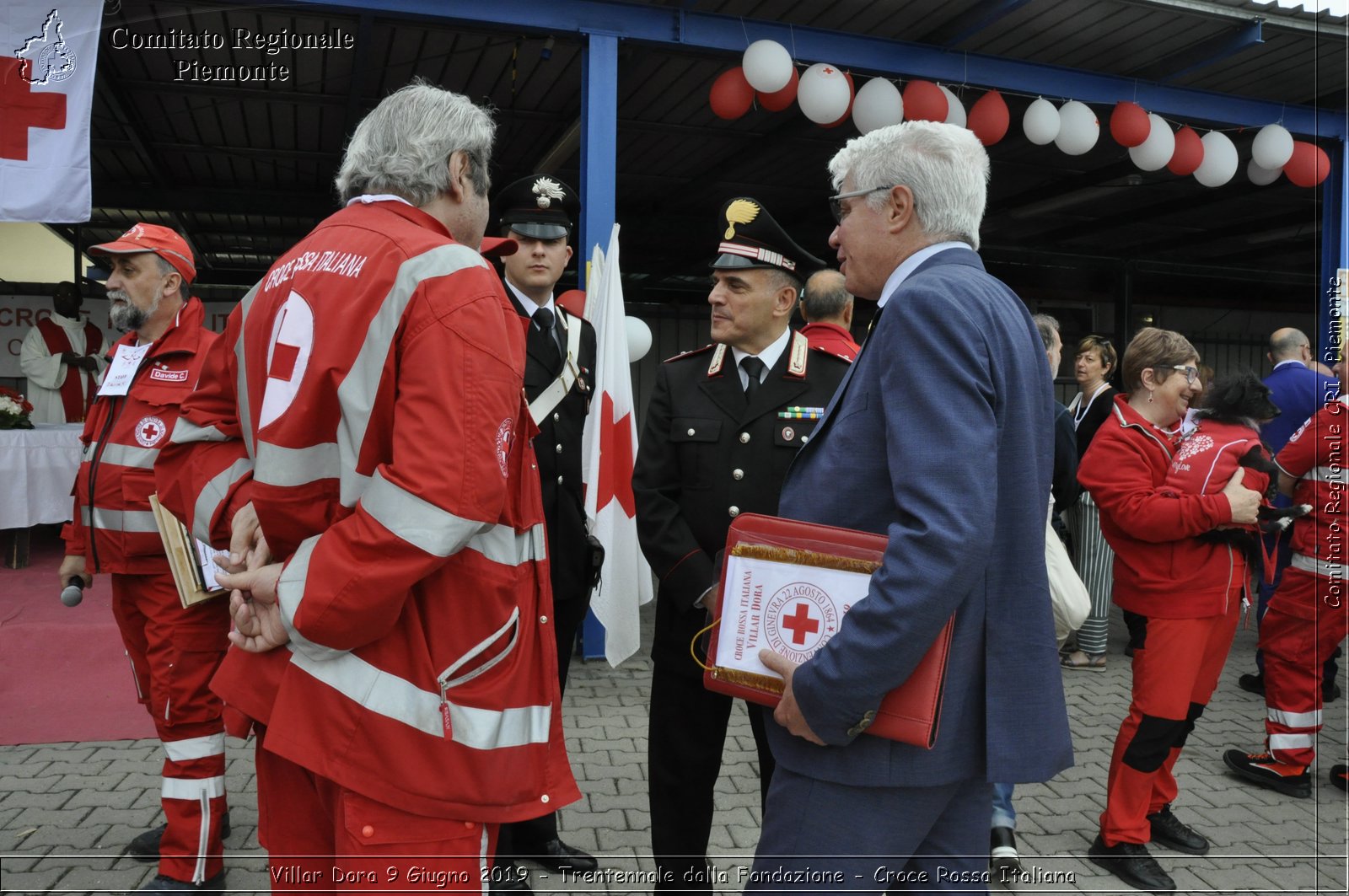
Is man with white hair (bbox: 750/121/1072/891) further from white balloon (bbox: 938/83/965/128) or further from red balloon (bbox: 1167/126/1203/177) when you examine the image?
red balloon (bbox: 1167/126/1203/177)

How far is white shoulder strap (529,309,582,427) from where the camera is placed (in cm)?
328

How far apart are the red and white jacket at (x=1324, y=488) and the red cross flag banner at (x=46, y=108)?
6.05 m

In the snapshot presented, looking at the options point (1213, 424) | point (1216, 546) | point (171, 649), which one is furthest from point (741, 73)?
point (171, 649)

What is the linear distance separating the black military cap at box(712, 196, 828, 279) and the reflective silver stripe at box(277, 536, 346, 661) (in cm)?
176

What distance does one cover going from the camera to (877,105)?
6.62 meters

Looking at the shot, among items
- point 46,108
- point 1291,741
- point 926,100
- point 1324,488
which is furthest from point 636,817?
point 926,100

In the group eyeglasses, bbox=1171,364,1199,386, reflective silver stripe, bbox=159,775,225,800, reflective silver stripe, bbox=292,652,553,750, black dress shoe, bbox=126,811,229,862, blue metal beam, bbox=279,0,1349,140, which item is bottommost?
black dress shoe, bbox=126,811,229,862

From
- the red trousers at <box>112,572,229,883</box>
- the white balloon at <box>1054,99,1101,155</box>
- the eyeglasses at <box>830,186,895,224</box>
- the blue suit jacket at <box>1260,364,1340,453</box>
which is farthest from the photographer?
the white balloon at <box>1054,99,1101,155</box>

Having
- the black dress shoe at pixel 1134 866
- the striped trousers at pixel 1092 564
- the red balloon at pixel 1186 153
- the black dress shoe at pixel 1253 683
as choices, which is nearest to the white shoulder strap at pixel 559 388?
the black dress shoe at pixel 1134 866

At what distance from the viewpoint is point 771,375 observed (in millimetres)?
3000

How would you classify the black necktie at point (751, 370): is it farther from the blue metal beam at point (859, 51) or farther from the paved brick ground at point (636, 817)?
the blue metal beam at point (859, 51)

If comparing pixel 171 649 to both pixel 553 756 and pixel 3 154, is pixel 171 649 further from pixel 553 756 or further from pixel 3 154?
pixel 3 154

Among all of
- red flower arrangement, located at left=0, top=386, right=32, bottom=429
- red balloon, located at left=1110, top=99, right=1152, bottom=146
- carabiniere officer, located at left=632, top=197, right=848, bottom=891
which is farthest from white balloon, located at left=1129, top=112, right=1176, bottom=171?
red flower arrangement, located at left=0, top=386, right=32, bottom=429

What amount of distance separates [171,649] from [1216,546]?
3.80m
